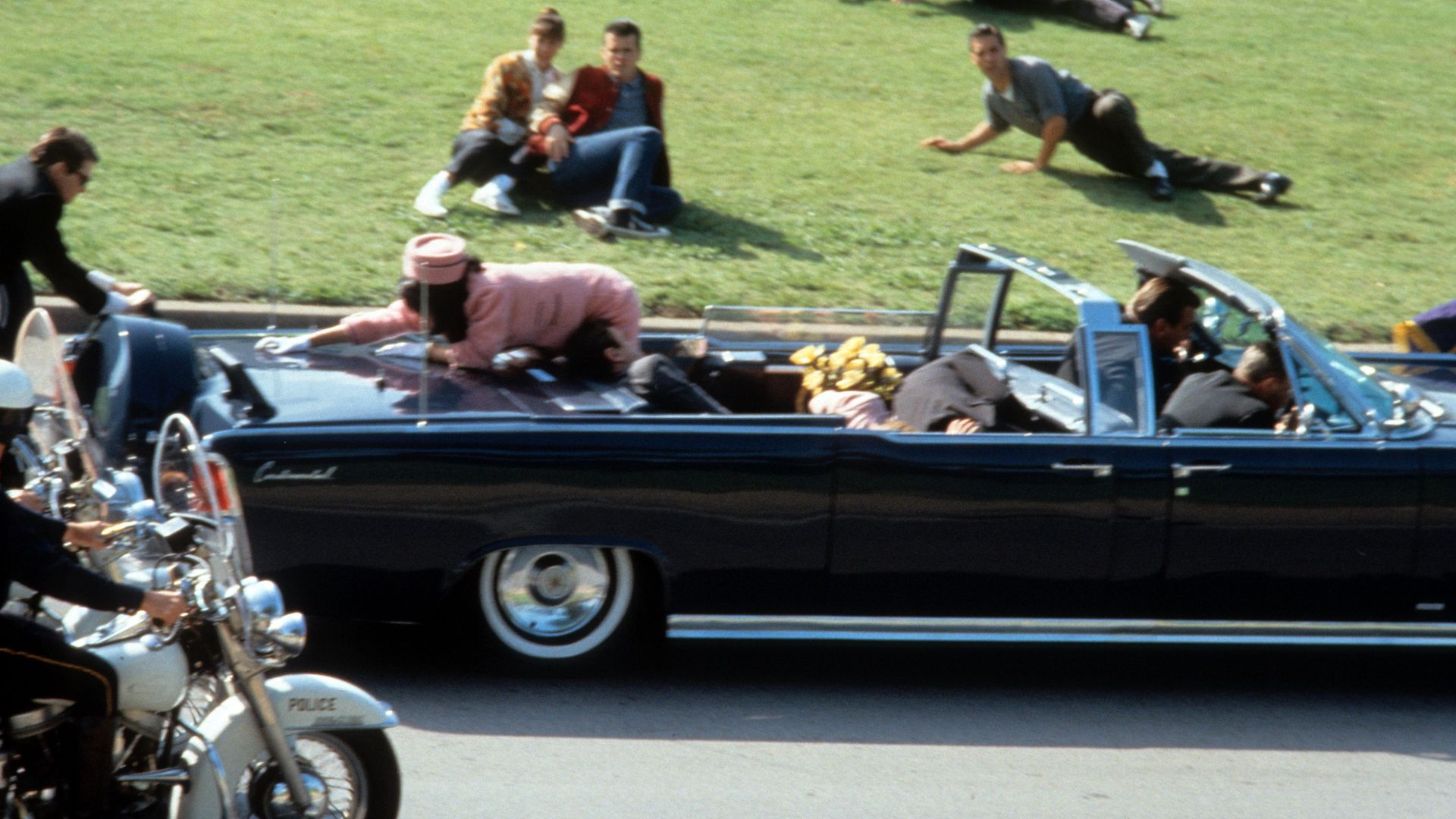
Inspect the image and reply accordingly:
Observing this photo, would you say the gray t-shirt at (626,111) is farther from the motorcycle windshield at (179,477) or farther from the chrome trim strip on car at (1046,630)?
the motorcycle windshield at (179,477)

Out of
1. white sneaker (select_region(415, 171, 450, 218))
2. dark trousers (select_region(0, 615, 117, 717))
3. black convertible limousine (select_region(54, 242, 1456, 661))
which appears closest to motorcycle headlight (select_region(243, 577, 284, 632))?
dark trousers (select_region(0, 615, 117, 717))

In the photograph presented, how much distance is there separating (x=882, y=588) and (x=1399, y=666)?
207cm

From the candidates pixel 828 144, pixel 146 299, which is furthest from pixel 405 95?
pixel 146 299

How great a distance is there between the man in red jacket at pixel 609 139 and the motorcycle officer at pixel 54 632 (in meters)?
7.13

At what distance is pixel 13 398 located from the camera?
3639 mm

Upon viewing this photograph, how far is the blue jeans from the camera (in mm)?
10656

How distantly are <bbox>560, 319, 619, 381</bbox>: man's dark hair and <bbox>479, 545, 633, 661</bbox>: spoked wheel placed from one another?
3.06 ft

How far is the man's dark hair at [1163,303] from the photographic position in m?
6.35

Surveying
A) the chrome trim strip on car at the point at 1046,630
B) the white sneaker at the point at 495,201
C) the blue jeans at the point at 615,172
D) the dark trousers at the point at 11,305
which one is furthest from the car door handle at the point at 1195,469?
the white sneaker at the point at 495,201

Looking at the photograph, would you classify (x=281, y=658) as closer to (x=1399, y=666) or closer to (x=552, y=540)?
(x=552, y=540)

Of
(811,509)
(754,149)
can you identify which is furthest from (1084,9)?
(811,509)

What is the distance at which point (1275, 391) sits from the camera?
596 centimetres

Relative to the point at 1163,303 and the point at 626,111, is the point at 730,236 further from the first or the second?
the point at 1163,303

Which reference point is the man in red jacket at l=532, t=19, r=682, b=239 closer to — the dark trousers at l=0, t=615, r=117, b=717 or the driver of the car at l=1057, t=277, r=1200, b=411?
the driver of the car at l=1057, t=277, r=1200, b=411
